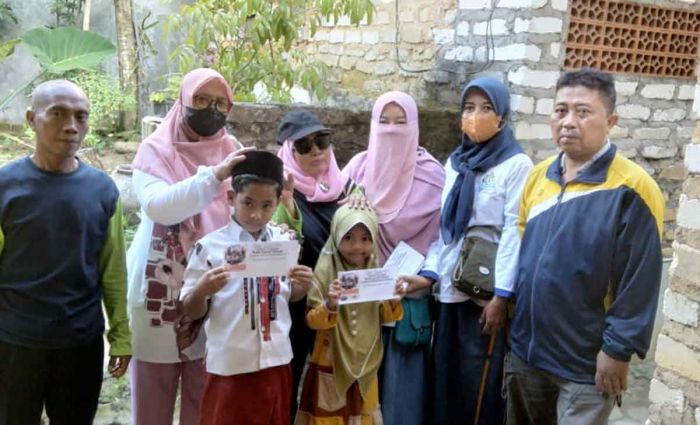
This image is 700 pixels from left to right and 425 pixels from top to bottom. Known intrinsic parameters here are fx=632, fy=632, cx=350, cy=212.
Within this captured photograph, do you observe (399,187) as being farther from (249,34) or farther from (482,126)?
(249,34)

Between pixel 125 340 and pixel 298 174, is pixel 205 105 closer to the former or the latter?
pixel 298 174

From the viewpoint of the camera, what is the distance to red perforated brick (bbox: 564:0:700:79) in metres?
4.46

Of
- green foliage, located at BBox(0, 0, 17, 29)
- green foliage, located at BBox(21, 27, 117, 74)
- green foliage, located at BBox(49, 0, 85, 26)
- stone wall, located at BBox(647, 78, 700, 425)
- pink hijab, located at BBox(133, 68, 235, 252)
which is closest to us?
pink hijab, located at BBox(133, 68, 235, 252)

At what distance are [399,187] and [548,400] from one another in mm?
1168

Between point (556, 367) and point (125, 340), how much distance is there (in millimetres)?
1689

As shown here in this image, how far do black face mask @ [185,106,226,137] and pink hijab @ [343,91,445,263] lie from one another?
2.67 ft

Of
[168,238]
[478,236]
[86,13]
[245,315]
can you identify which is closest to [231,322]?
[245,315]

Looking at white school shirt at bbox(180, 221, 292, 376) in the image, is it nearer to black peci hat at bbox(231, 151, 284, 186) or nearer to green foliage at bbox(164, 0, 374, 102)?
black peci hat at bbox(231, 151, 284, 186)

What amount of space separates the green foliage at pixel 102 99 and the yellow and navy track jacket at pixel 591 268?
7.50m

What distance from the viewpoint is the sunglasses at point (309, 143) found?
286cm

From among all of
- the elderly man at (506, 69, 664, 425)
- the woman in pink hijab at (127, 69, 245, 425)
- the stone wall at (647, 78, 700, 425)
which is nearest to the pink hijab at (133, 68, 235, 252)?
the woman in pink hijab at (127, 69, 245, 425)

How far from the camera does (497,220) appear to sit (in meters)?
2.89

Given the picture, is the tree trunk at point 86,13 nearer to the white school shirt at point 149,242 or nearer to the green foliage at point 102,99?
the green foliage at point 102,99

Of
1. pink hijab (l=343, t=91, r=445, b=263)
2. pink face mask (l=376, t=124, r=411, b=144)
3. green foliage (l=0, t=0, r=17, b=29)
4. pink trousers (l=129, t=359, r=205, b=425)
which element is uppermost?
green foliage (l=0, t=0, r=17, b=29)
